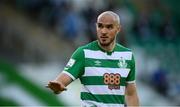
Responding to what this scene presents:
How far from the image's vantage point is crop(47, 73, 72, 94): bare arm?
832cm

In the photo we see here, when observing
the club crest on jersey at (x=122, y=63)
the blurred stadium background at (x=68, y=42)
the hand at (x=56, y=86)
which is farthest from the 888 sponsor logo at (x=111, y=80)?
the blurred stadium background at (x=68, y=42)

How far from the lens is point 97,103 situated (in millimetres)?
8922

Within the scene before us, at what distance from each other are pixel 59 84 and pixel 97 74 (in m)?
0.67

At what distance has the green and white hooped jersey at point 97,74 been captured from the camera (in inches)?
348

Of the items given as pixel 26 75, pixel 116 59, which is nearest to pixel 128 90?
pixel 116 59

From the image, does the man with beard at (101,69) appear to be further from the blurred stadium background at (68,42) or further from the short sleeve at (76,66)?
the blurred stadium background at (68,42)

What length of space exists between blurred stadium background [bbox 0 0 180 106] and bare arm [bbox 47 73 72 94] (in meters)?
9.66

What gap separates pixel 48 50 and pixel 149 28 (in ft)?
8.31

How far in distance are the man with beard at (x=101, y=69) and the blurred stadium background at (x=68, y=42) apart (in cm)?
937

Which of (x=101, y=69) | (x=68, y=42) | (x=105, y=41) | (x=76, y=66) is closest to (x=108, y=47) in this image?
(x=105, y=41)

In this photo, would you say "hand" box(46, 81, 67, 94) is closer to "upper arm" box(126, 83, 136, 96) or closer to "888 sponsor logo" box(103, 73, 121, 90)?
"888 sponsor logo" box(103, 73, 121, 90)

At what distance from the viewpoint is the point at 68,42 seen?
20078 mm

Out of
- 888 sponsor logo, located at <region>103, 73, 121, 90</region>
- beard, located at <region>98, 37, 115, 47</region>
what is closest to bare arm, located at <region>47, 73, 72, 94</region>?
888 sponsor logo, located at <region>103, 73, 121, 90</region>

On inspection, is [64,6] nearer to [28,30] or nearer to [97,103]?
[28,30]
